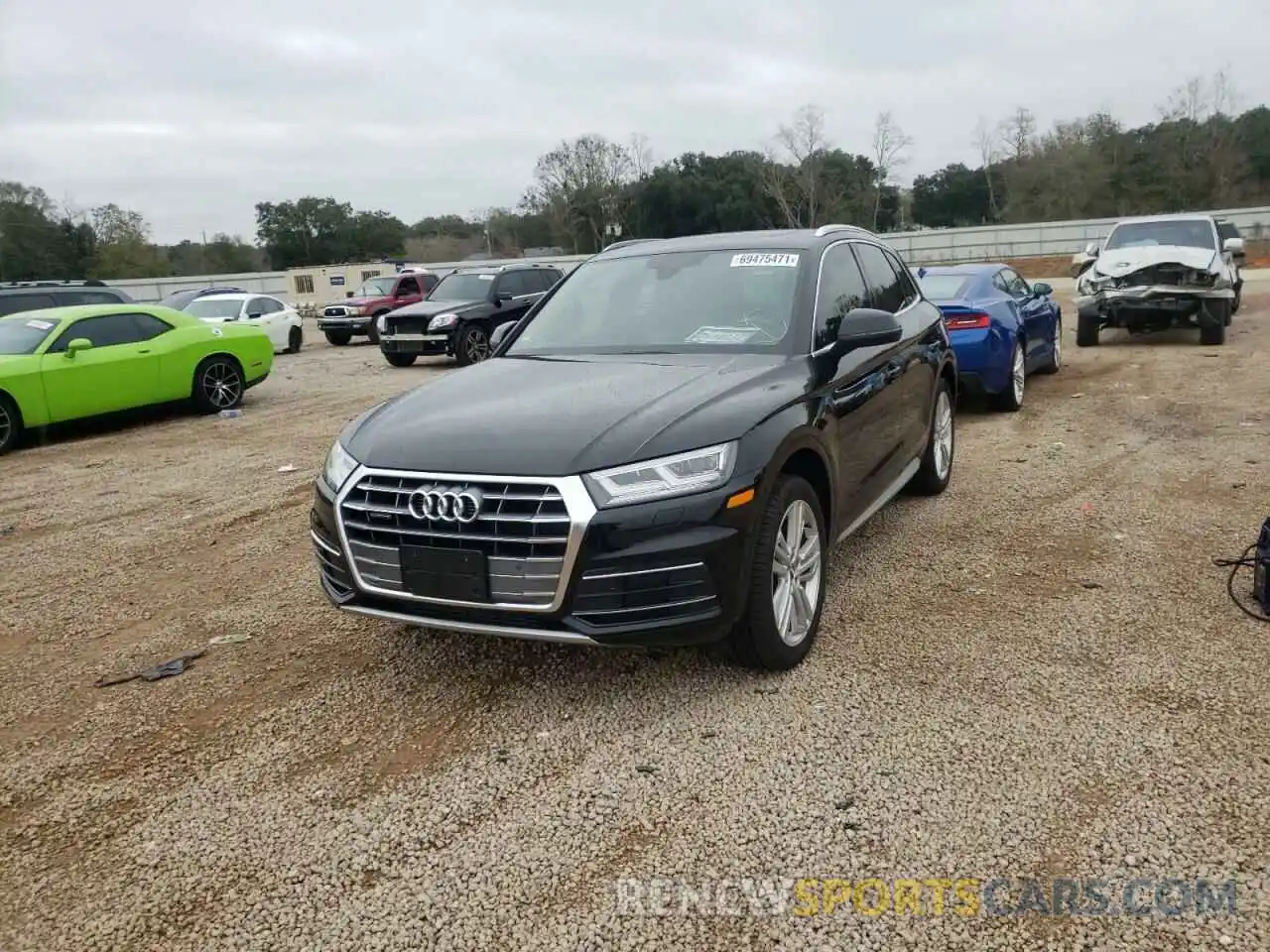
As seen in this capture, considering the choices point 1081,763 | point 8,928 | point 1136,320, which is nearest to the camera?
point 8,928

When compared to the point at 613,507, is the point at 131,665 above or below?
below

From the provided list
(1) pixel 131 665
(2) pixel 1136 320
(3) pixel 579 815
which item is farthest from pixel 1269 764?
(2) pixel 1136 320

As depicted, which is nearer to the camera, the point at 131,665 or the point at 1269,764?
the point at 1269,764

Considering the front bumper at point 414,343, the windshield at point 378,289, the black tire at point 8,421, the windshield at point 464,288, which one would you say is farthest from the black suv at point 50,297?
the windshield at point 378,289

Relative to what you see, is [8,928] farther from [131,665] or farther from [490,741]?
[131,665]

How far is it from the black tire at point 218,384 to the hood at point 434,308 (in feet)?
15.3

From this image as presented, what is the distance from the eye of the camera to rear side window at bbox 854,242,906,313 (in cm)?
541

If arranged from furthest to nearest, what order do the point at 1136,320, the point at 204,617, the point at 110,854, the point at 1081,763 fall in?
1. the point at 1136,320
2. the point at 204,617
3. the point at 1081,763
4. the point at 110,854

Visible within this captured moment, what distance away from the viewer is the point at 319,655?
4215 millimetres

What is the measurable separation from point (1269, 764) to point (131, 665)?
4.36 m

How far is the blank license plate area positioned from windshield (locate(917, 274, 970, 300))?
6827 millimetres

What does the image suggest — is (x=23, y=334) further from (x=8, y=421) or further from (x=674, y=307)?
(x=674, y=307)

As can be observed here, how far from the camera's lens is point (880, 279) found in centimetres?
563

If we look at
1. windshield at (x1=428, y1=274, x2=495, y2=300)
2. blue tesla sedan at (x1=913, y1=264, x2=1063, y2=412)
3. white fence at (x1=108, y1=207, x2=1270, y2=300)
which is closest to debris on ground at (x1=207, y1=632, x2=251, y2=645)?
blue tesla sedan at (x1=913, y1=264, x2=1063, y2=412)
